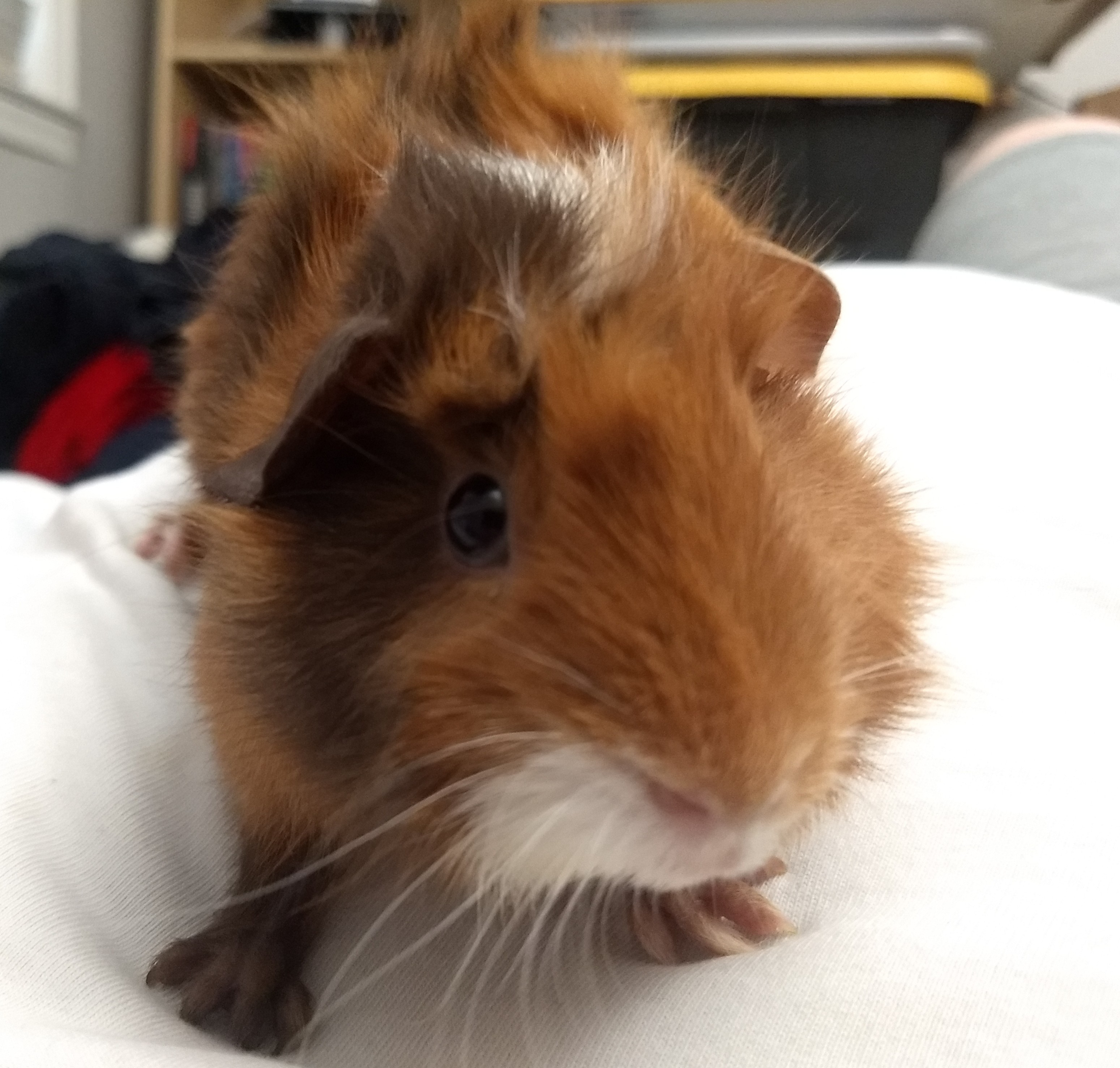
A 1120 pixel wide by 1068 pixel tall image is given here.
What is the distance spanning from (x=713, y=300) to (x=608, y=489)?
0.16 m

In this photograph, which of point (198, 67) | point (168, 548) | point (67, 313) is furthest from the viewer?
point (198, 67)

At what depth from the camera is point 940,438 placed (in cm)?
117

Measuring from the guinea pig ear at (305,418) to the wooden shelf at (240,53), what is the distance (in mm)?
2228

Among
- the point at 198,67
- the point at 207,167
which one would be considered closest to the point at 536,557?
the point at 207,167

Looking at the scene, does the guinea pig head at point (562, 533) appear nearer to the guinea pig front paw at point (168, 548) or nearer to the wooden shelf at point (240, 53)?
the guinea pig front paw at point (168, 548)

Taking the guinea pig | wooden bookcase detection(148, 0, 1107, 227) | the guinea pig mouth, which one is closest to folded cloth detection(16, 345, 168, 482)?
wooden bookcase detection(148, 0, 1107, 227)

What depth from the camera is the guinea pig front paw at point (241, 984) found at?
2.25 feet

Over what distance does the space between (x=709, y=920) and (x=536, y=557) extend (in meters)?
0.32

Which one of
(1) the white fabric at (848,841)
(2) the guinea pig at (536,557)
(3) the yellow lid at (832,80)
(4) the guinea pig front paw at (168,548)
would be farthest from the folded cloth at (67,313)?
(2) the guinea pig at (536,557)

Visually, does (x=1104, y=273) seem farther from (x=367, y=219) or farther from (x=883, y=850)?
(x=367, y=219)

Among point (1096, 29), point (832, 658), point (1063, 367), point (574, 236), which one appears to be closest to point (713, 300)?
point (574, 236)

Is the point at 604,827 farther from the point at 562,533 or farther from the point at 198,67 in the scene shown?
the point at 198,67

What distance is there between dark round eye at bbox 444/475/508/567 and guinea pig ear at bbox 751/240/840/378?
0.19 meters

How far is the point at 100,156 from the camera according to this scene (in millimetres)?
2727
